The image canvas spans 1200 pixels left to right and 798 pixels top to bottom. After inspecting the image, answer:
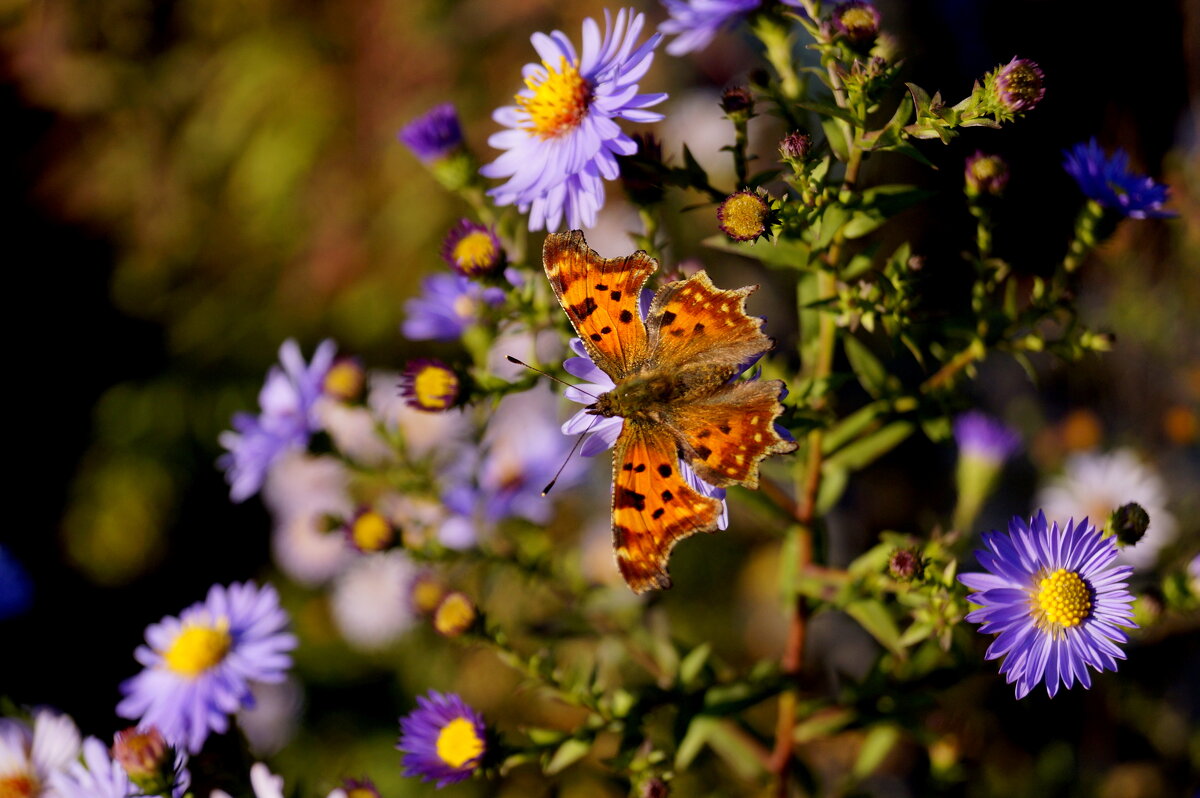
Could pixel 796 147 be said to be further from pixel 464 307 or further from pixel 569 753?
pixel 569 753

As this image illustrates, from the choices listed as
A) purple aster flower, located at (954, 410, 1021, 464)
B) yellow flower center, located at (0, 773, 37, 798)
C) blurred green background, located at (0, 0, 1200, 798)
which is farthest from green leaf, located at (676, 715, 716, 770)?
yellow flower center, located at (0, 773, 37, 798)

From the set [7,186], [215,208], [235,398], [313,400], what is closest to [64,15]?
[7,186]

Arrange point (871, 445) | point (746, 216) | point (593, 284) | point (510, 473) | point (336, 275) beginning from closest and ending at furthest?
point (746, 216) → point (593, 284) → point (871, 445) → point (510, 473) → point (336, 275)

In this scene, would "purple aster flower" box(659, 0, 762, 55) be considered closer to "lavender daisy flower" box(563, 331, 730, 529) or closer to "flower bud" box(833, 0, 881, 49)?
"flower bud" box(833, 0, 881, 49)

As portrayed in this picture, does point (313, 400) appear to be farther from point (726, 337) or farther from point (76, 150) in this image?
point (76, 150)

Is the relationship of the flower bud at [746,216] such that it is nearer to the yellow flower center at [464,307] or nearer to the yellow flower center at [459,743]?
the yellow flower center at [464,307]

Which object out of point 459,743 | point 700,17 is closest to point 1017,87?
point 700,17
